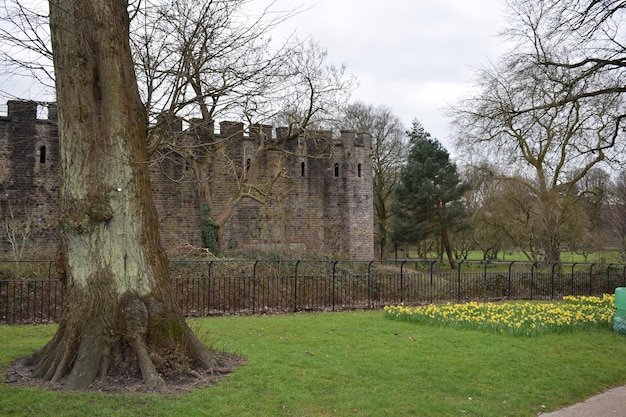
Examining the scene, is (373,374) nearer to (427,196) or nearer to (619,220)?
(427,196)

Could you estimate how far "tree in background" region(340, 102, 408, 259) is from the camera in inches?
1468

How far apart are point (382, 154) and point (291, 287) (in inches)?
937

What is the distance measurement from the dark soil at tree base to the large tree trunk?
0.38 feet

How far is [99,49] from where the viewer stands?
6.25 metres

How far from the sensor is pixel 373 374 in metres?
6.93

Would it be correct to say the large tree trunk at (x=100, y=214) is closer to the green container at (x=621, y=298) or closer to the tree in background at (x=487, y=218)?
the green container at (x=621, y=298)

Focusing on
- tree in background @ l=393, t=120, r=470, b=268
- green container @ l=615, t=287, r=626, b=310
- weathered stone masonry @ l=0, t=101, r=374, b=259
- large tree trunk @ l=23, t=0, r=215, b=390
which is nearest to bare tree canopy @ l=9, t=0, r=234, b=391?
large tree trunk @ l=23, t=0, r=215, b=390

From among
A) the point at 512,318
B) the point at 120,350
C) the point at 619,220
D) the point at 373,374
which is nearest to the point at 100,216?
the point at 120,350

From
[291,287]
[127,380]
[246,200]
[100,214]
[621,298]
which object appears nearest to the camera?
[127,380]

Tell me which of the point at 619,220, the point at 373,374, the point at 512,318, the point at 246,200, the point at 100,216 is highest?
the point at 246,200

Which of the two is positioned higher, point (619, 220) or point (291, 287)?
point (619, 220)

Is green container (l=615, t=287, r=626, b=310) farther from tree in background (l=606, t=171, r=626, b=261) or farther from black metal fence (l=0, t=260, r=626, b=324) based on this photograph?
tree in background (l=606, t=171, r=626, b=261)

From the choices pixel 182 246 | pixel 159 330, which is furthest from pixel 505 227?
pixel 159 330

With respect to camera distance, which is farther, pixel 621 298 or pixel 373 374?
pixel 621 298
